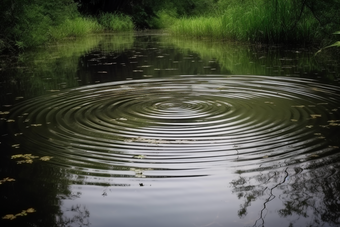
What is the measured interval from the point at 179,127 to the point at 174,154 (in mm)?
1120

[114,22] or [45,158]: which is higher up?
[114,22]

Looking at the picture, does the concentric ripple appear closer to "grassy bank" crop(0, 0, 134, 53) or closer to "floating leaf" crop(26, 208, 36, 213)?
"floating leaf" crop(26, 208, 36, 213)

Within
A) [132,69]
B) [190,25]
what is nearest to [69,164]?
[132,69]

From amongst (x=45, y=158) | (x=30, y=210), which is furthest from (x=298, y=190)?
(x=45, y=158)

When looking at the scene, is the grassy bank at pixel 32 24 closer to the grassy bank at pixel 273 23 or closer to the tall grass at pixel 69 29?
the tall grass at pixel 69 29

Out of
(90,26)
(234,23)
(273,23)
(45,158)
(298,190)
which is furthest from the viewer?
(90,26)

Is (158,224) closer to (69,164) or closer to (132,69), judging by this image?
(69,164)

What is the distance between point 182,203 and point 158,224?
1.21ft

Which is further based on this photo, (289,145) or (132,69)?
(132,69)

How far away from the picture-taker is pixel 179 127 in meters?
5.65

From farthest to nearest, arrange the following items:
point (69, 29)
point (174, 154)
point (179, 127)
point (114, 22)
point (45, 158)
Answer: point (114, 22), point (69, 29), point (179, 127), point (45, 158), point (174, 154)

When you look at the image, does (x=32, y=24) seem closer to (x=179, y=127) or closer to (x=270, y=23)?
(x=270, y=23)

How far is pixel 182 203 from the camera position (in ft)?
11.3

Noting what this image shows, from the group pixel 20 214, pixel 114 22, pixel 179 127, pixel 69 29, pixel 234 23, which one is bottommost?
pixel 20 214
